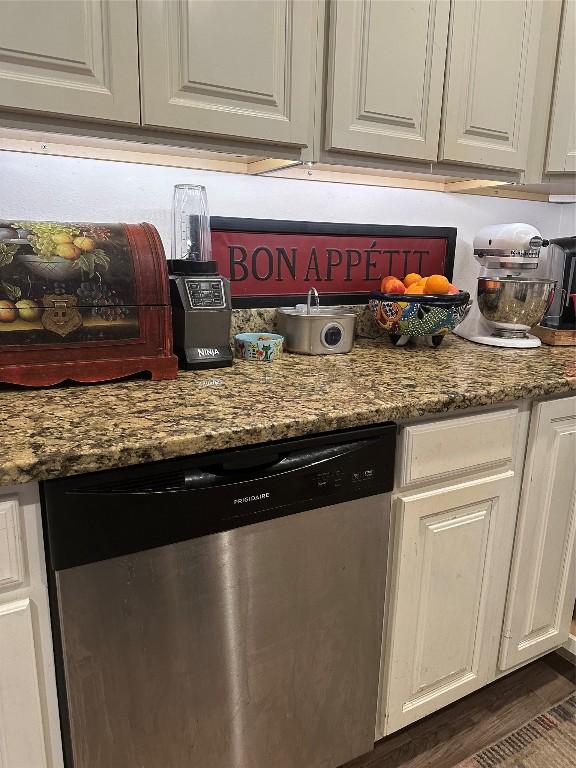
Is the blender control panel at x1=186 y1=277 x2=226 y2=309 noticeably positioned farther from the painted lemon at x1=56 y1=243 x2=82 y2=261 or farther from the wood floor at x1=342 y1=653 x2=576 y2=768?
the wood floor at x1=342 y1=653 x2=576 y2=768

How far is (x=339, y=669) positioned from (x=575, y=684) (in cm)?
91

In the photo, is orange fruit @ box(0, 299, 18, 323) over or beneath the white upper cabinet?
beneath

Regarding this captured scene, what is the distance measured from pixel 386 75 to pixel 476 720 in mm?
1675

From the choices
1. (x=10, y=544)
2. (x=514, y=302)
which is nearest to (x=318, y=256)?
(x=514, y=302)

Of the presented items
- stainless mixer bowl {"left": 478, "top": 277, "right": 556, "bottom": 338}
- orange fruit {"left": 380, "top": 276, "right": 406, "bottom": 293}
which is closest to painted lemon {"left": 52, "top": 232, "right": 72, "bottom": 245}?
orange fruit {"left": 380, "top": 276, "right": 406, "bottom": 293}

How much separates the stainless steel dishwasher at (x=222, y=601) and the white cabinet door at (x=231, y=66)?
0.69 m

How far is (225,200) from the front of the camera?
59.2 inches

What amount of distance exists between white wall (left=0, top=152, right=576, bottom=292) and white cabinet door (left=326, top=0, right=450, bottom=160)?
1.06 ft

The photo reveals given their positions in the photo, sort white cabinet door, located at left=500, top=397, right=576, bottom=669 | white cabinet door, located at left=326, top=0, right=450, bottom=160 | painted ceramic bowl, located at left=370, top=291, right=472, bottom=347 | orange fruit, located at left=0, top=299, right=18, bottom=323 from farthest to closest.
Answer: painted ceramic bowl, located at left=370, top=291, right=472, bottom=347 → white cabinet door, located at left=500, top=397, right=576, bottom=669 → white cabinet door, located at left=326, top=0, right=450, bottom=160 → orange fruit, located at left=0, top=299, right=18, bottom=323

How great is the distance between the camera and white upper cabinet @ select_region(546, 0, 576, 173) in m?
1.54

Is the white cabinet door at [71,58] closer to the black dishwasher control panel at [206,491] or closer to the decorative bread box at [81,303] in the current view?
the decorative bread box at [81,303]

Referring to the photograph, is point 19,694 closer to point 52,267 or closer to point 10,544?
point 10,544

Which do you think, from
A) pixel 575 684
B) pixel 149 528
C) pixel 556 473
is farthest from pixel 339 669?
pixel 575 684

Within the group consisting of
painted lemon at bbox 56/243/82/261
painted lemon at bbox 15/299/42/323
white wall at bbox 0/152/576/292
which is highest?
white wall at bbox 0/152/576/292
